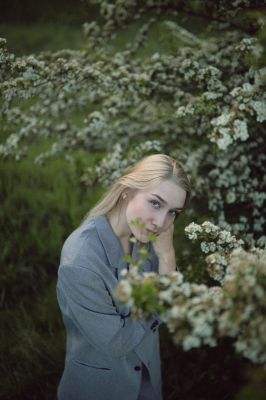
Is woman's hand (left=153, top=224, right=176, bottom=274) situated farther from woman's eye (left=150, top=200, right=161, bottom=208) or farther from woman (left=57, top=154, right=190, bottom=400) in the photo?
woman's eye (left=150, top=200, right=161, bottom=208)

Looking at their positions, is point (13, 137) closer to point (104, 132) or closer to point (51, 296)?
point (104, 132)

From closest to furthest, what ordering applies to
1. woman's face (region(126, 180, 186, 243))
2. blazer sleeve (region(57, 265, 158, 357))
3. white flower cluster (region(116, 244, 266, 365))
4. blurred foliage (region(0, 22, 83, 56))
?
white flower cluster (region(116, 244, 266, 365))
blazer sleeve (region(57, 265, 158, 357))
woman's face (region(126, 180, 186, 243))
blurred foliage (region(0, 22, 83, 56))

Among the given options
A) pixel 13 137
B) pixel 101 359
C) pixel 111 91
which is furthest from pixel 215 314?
pixel 13 137

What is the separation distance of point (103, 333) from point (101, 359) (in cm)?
29

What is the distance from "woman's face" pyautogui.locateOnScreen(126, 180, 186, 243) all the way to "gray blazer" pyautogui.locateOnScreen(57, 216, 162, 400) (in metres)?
0.20

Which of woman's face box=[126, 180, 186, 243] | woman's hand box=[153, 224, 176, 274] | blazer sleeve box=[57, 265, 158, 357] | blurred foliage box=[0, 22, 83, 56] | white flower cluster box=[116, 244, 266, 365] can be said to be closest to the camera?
white flower cluster box=[116, 244, 266, 365]

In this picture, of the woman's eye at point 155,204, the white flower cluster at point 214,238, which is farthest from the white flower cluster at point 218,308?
the woman's eye at point 155,204

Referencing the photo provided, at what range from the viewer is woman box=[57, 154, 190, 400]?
1772 mm

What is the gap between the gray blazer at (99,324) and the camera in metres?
1.77

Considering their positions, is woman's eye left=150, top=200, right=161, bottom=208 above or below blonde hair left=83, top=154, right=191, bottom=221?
below

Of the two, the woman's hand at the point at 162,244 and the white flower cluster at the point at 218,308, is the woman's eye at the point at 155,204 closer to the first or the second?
the woman's hand at the point at 162,244

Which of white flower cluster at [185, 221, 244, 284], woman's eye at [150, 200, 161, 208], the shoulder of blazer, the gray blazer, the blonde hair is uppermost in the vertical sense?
the blonde hair

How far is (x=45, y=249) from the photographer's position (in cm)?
408

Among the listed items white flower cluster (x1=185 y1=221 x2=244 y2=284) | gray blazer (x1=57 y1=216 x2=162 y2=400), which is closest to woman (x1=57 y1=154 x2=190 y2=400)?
gray blazer (x1=57 y1=216 x2=162 y2=400)
